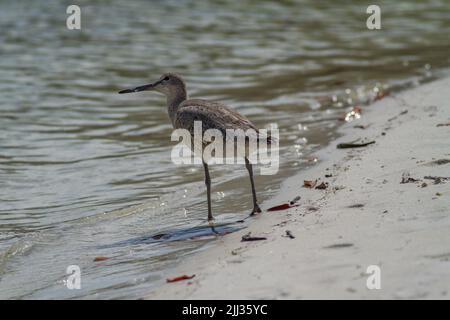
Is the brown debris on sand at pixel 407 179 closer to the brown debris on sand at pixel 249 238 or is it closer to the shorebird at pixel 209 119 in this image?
the shorebird at pixel 209 119

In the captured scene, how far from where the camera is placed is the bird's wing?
271 inches

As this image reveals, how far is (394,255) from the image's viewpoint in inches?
191

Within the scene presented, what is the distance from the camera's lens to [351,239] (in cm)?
525

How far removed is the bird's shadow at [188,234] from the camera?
6547 millimetres

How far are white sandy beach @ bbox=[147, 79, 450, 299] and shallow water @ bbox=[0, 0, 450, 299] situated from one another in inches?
17.4

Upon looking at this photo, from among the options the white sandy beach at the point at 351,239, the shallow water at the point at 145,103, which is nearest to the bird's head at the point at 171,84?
the shallow water at the point at 145,103

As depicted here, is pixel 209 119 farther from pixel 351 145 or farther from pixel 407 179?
pixel 351 145

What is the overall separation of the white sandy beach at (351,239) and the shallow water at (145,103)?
0.44 m

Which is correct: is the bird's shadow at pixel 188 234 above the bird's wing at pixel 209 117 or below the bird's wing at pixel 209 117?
below

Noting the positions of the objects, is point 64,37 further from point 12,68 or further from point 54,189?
point 54,189

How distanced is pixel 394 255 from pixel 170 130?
641 centimetres
